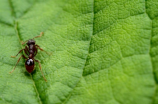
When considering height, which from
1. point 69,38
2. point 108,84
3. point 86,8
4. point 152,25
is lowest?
point 108,84

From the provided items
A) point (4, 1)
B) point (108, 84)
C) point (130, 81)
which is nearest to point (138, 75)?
point (130, 81)

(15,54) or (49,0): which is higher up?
(49,0)

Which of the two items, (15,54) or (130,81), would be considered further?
(15,54)

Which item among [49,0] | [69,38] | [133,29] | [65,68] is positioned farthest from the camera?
[49,0]

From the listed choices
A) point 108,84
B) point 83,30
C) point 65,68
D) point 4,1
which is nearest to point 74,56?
point 65,68

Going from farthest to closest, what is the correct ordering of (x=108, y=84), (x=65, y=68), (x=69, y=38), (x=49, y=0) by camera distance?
(x=49, y=0)
(x=69, y=38)
(x=65, y=68)
(x=108, y=84)

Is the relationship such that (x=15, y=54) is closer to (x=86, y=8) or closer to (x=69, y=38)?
(x=69, y=38)
